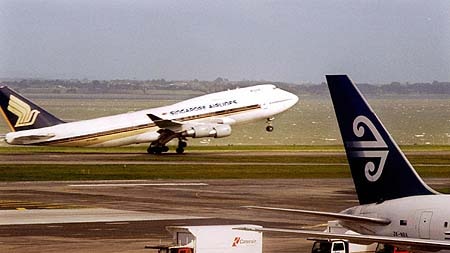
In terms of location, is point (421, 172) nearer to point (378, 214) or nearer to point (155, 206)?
point (155, 206)

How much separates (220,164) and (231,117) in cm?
2006

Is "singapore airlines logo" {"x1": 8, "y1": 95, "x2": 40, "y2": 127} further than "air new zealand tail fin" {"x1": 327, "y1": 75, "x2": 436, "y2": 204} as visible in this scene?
Yes

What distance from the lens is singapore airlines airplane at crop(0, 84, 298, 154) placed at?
128500 mm

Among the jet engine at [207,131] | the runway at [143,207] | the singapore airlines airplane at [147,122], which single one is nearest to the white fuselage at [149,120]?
the singapore airlines airplane at [147,122]

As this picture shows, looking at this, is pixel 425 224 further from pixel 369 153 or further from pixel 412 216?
pixel 369 153

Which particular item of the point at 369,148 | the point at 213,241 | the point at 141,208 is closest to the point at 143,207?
the point at 141,208

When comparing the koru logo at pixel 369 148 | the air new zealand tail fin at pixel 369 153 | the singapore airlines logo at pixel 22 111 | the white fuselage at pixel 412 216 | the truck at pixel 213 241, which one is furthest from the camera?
the singapore airlines logo at pixel 22 111

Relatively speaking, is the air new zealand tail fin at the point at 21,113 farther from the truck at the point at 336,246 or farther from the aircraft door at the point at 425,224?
the aircraft door at the point at 425,224

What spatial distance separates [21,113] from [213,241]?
90.5 meters

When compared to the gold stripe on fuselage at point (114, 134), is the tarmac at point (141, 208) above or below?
below

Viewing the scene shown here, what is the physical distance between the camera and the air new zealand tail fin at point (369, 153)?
34.7 meters

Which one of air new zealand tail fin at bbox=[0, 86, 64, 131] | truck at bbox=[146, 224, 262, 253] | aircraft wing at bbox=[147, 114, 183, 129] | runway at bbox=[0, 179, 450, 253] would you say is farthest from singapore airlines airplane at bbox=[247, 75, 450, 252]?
air new zealand tail fin at bbox=[0, 86, 64, 131]

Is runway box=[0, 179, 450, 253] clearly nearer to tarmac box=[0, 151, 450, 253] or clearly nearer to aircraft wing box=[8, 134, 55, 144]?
tarmac box=[0, 151, 450, 253]

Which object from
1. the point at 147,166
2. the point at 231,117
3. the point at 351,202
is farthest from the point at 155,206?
the point at 231,117
